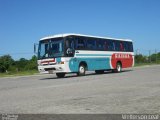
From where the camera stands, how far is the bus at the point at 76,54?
79.0 ft

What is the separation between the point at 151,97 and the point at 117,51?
20.0 m

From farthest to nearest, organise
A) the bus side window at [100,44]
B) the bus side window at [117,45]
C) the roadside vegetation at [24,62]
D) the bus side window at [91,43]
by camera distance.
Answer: the roadside vegetation at [24,62]
the bus side window at [117,45]
the bus side window at [100,44]
the bus side window at [91,43]

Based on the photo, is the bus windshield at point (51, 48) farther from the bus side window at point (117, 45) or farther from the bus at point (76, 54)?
the bus side window at point (117, 45)

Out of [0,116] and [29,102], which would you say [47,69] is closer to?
[29,102]

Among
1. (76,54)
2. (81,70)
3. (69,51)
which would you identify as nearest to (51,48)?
(69,51)

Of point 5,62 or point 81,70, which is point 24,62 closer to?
point 5,62

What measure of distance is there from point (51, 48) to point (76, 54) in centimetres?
176

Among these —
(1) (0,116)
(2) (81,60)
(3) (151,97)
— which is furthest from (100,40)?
(1) (0,116)

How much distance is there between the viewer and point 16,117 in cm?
781

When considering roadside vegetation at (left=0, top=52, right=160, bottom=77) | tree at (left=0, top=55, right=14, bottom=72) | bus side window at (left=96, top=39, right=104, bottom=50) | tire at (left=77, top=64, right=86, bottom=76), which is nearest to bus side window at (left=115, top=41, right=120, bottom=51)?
bus side window at (left=96, top=39, right=104, bottom=50)

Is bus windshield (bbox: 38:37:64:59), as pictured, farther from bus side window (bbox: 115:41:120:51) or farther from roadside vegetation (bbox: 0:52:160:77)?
roadside vegetation (bbox: 0:52:160:77)

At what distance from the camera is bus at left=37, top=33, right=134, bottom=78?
24.1 meters

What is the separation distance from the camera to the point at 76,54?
81.9ft

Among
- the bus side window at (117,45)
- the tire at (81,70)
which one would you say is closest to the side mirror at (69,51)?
the tire at (81,70)
